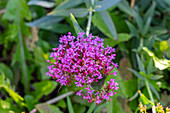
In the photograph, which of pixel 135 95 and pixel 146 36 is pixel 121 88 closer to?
pixel 135 95

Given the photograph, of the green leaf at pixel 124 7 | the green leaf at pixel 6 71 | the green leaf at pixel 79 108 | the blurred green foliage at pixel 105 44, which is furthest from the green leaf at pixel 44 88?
the green leaf at pixel 124 7

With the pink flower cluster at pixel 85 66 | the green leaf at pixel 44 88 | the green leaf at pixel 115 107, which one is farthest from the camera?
the green leaf at pixel 44 88

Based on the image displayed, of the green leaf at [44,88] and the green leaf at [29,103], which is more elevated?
the green leaf at [44,88]

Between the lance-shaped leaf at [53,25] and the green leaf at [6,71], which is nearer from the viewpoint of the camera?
the lance-shaped leaf at [53,25]

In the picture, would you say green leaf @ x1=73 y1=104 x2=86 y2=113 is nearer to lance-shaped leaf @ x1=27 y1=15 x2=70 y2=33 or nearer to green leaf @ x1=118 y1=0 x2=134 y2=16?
lance-shaped leaf @ x1=27 y1=15 x2=70 y2=33

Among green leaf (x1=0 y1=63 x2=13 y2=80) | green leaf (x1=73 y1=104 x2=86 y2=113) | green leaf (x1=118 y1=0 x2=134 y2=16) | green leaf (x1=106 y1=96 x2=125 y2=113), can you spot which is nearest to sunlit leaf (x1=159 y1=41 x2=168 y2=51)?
green leaf (x1=118 y1=0 x2=134 y2=16)

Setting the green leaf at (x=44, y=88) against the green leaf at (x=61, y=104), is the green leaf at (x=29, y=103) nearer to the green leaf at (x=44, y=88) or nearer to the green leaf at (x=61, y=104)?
the green leaf at (x=44, y=88)

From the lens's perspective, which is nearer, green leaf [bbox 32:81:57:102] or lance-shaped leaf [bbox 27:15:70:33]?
green leaf [bbox 32:81:57:102]

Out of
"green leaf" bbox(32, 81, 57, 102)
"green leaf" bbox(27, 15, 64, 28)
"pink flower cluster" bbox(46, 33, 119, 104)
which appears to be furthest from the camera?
"green leaf" bbox(27, 15, 64, 28)
